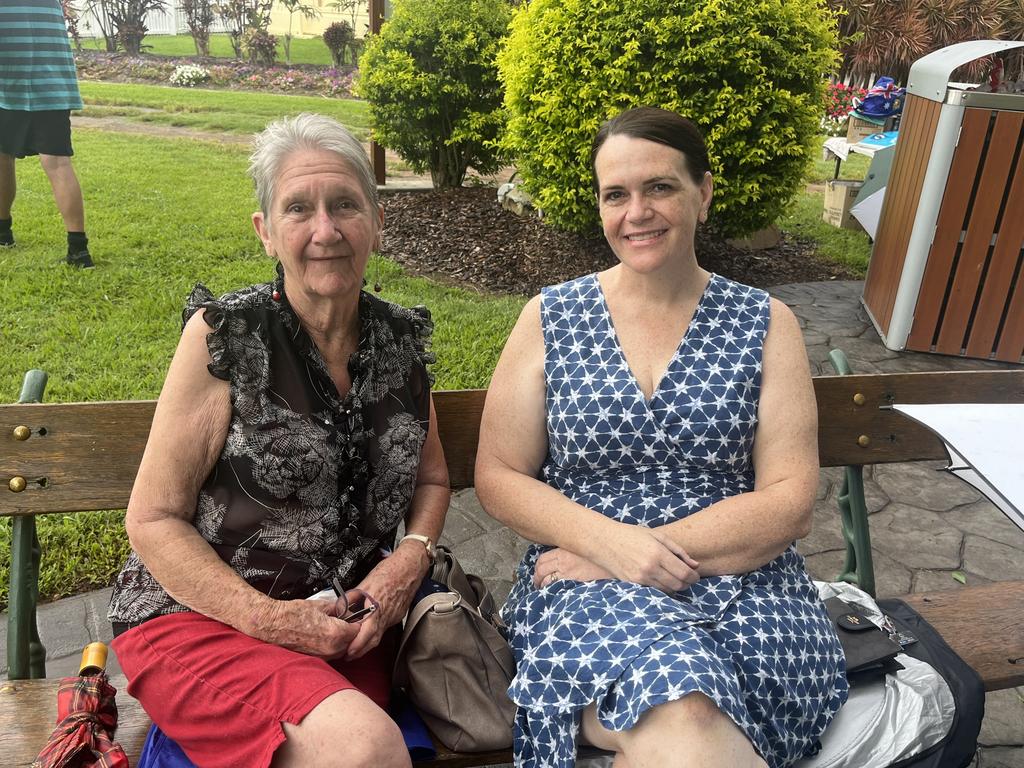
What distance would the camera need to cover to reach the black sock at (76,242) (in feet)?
17.8

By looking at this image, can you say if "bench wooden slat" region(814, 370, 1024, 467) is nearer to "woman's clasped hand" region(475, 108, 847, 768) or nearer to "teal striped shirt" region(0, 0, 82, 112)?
"woman's clasped hand" region(475, 108, 847, 768)

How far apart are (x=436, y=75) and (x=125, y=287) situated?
136 inches

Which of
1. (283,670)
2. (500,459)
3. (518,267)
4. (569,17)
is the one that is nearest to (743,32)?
(569,17)

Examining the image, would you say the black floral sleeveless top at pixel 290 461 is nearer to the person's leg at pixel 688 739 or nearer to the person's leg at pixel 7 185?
the person's leg at pixel 688 739

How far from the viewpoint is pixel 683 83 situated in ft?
18.7

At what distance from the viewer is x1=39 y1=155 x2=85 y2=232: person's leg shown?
207 inches

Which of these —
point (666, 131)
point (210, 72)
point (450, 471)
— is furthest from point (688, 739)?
point (210, 72)

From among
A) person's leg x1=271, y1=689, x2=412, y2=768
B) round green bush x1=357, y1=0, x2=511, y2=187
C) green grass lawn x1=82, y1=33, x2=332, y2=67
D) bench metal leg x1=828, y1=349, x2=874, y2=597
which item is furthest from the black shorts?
bench metal leg x1=828, y1=349, x2=874, y2=597

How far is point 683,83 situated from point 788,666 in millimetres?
4679

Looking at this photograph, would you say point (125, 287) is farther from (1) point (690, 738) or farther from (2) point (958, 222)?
(2) point (958, 222)

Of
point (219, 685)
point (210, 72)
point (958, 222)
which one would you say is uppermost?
point (210, 72)

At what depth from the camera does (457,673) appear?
187 centimetres

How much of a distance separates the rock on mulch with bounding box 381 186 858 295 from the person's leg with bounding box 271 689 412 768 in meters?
A: 4.88

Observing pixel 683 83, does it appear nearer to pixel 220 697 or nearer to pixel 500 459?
pixel 500 459
